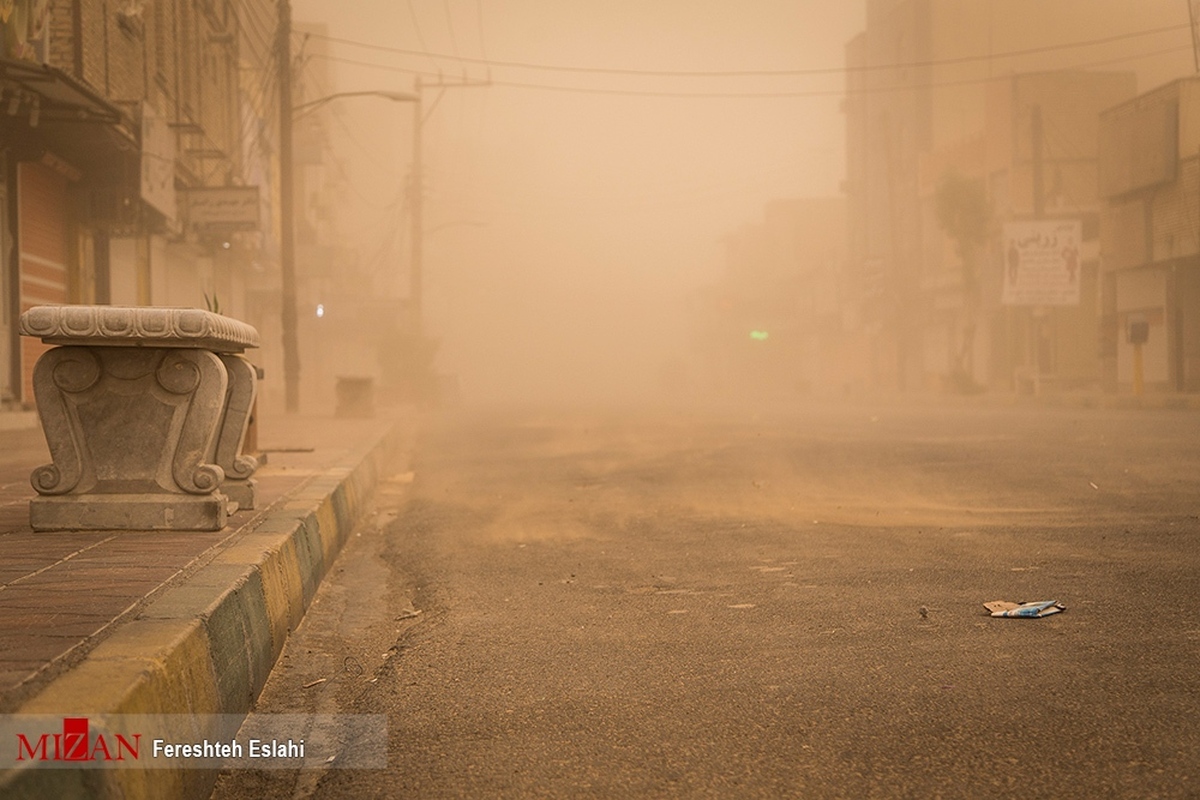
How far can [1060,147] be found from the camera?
44.1 meters

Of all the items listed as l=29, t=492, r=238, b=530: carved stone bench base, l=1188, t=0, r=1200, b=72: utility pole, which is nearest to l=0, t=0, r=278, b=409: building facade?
l=29, t=492, r=238, b=530: carved stone bench base

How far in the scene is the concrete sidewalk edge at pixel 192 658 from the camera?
7.18ft

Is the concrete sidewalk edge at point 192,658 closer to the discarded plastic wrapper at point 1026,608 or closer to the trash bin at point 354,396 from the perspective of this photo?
the discarded plastic wrapper at point 1026,608

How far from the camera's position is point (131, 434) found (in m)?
5.08

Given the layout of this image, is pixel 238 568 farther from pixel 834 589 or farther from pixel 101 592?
pixel 834 589

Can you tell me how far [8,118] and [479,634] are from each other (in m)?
12.6

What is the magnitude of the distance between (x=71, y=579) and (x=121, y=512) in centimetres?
129

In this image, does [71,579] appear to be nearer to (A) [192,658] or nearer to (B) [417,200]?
(A) [192,658]

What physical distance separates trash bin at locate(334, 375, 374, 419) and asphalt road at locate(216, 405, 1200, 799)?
13.4m

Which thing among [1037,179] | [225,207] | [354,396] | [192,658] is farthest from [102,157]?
[1037,179]

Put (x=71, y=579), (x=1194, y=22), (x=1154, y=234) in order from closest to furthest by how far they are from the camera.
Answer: (x=71, y=579)
(x=1194, y=22)
(x=1154, y=234)

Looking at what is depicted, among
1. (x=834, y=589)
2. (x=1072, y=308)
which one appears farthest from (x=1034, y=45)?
(x=834, y=589)

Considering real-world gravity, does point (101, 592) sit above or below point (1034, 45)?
below

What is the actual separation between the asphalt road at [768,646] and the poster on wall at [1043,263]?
26.6 metres
